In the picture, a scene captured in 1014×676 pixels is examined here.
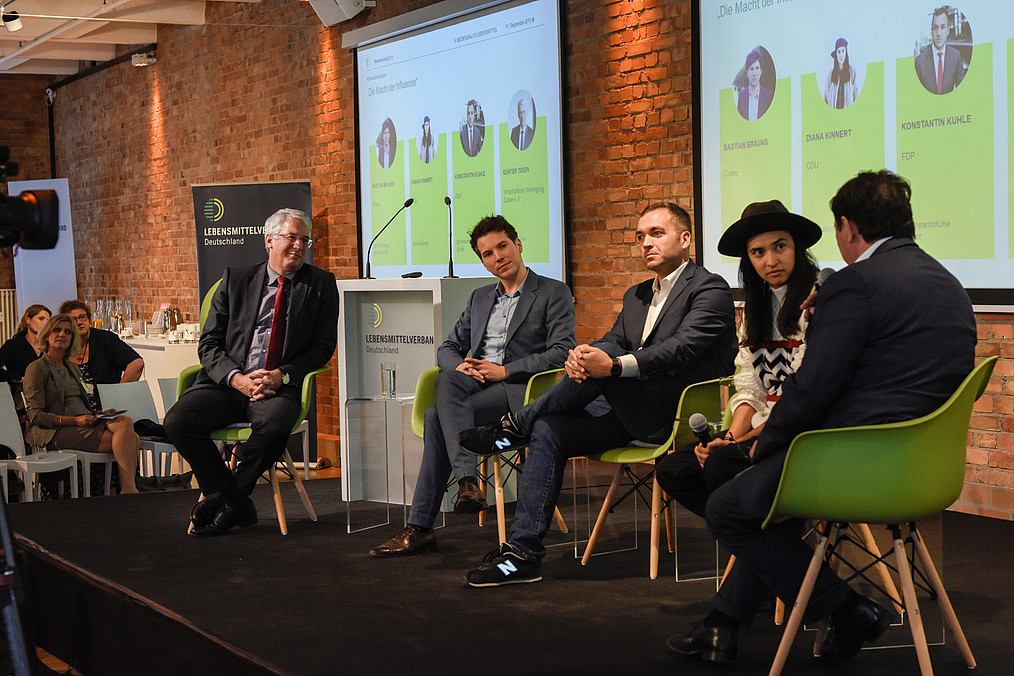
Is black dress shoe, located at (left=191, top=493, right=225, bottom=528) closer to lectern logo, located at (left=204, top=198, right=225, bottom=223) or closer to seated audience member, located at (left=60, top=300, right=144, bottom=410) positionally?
seated audience member, located at (left=60, top=300, right=144, bottom=410)

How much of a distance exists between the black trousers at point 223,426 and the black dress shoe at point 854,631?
8.10ft

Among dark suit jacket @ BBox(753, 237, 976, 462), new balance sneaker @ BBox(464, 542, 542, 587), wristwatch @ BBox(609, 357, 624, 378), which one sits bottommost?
new balance sneaker @ BBox(464, 542, 542, 587)

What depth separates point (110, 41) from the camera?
10.7 m

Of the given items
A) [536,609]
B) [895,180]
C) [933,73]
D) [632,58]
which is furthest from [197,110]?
[895,180]

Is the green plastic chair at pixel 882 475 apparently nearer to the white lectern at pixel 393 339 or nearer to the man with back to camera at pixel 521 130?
the white lectern at pixel 393 339

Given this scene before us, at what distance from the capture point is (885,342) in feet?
7.82

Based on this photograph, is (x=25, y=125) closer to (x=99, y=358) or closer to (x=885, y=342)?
(x=99, y=358)

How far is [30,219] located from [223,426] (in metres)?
1.82

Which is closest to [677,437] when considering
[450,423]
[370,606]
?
[450,423]

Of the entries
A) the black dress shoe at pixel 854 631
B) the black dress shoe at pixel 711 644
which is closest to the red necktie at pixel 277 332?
the black dress shoe at pixel 711 644

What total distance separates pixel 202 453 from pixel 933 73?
331 centimetres

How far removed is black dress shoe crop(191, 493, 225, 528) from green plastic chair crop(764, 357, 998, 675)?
8.81ft

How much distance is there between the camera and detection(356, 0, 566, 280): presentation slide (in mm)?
6434

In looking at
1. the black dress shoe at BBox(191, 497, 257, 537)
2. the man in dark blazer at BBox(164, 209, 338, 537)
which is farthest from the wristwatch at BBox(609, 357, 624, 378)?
the black dress shoe at BBox(191, 497, 257, 537)
